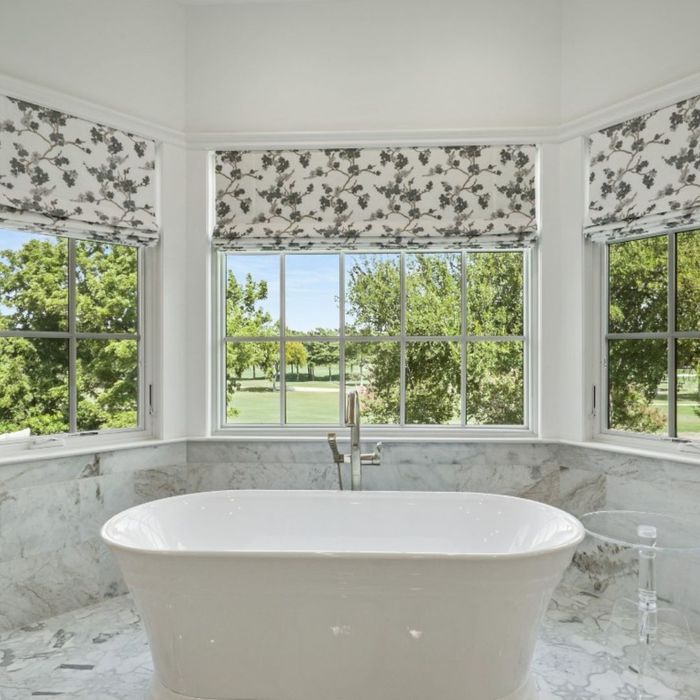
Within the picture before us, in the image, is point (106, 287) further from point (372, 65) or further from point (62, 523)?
point (372, 65)

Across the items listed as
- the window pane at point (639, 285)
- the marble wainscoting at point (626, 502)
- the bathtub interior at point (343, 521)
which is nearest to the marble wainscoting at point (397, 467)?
the marble wainscoting at point (626, 502)

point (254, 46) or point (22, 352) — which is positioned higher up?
point (254, 46)

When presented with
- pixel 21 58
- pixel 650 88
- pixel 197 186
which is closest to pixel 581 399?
pixel 650 88

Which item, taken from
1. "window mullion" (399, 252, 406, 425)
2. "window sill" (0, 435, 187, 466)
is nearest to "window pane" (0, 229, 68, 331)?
"window sill" (0, 435, 187, 466)

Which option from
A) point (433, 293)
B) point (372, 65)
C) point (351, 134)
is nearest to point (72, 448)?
point (433, 293)

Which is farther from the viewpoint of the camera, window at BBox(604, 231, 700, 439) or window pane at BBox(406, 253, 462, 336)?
window pane at BBox(406, 253, 462, 336)

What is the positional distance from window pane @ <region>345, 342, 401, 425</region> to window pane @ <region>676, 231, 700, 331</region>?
1.29 metres

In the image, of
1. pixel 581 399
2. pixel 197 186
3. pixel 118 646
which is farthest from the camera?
pixel 197 186

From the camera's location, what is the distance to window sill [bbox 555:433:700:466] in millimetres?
2357

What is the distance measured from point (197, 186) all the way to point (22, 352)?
3.77ft

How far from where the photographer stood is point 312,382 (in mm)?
2971

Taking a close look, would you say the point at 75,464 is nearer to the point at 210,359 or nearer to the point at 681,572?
the point at 210,359

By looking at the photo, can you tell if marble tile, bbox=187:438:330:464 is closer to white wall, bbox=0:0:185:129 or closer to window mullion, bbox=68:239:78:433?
window mullion, bbox=68:239:78:433

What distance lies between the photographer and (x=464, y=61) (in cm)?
280
